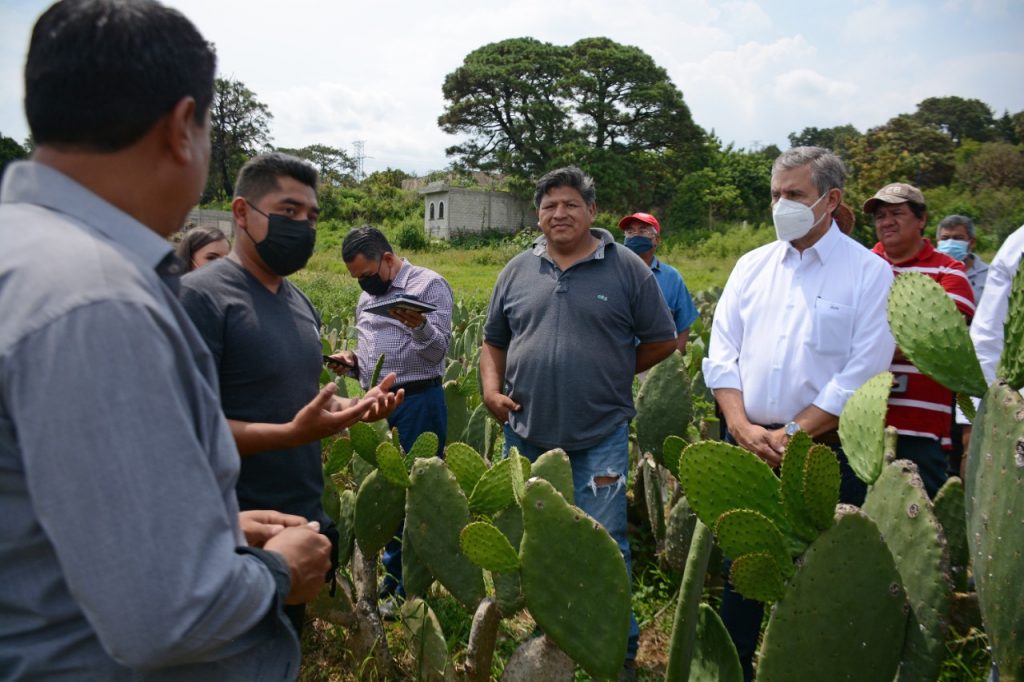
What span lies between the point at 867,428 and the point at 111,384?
5.14 ft

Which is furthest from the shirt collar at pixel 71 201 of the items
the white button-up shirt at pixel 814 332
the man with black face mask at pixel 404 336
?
the man with black face mask at pixel 404 336

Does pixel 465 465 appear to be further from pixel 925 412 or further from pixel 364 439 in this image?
pixel 925 412

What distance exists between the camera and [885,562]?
4.68 ft

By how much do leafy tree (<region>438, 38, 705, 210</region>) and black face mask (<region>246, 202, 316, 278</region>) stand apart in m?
31.2

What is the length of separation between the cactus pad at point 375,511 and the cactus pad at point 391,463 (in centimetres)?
27

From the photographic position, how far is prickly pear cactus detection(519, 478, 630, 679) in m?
1.62

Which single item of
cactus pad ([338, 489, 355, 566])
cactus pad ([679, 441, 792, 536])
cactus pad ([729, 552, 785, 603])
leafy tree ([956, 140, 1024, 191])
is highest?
leafy tree ([956, 140, 1024, 191])

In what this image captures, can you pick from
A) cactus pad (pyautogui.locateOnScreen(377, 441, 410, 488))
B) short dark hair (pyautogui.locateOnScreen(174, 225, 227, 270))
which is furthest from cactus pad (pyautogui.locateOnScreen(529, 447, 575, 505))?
short dark hair (pyautogui.locateOnScreen(174, 225, 227, 270))

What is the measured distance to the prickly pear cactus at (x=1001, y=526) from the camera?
128 cm

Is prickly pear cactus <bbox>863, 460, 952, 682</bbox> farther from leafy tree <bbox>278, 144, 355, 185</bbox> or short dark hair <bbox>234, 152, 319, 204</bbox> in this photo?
leafy tree <bbox>278, 144, 355, 185</bbox>

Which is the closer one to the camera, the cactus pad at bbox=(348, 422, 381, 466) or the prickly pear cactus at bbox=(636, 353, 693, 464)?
the cactus pad at bbox=(348, 422, 381, 466)

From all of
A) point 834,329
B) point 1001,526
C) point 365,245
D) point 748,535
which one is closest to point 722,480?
point 748,535

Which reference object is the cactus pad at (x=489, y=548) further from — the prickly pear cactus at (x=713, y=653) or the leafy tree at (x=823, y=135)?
the leafy tree at (x=823, y=135)

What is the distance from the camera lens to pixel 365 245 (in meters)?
3.31
